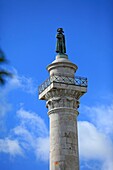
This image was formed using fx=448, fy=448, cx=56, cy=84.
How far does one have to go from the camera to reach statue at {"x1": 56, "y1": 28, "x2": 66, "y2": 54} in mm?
43031

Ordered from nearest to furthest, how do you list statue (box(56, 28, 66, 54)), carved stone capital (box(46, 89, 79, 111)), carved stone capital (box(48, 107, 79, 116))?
carved stone capital (box(48, 107, 79, 116)), carved stone capital (box(46, 89, 79, 111)), statue (box(56, 28, 66, 54))

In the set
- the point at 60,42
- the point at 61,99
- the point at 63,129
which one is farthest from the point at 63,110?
the point at 60,42

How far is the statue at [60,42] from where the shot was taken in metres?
43.0

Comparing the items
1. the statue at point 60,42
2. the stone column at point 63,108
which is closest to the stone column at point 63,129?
the stone column at point 63,108

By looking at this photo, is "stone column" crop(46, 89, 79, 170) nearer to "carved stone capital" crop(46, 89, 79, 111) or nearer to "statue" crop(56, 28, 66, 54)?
"carved stone capital" crop(46, 89, 79, 111)

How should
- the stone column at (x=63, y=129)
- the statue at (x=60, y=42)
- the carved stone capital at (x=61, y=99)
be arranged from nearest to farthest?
the stone column at (x=63, y=129), the carved stone capital at (x=61, y=99), the statue at (x=60, y=42)

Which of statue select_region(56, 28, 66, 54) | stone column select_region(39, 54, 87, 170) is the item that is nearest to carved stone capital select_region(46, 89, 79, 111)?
stone column select_region(39, 54, 87, 170)

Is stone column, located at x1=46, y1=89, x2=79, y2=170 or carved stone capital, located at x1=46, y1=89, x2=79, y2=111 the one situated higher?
carved stone capital, located at x1=46, y1=89, x2=79, y2=111

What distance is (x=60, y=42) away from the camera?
142 feet

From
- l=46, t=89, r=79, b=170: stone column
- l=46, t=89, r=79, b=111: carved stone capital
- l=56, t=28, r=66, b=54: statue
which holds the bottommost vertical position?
l=46, t=89, r=79, b=170: stone column

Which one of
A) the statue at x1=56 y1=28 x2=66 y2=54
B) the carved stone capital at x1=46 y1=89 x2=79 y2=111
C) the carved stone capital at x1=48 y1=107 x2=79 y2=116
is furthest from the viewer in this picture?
the statue at x1=56 y1=28 x2=66 y2=54

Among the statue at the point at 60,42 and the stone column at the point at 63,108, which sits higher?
the statue at the point at 60,42

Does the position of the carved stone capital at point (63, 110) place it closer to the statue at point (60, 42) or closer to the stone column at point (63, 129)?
the stone column at point (63, 129)

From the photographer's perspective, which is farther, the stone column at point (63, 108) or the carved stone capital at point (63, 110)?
the carved stone capital at point (63, 110)
